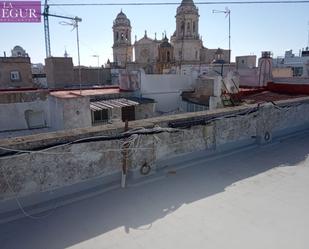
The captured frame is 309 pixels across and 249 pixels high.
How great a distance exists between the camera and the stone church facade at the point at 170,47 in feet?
137

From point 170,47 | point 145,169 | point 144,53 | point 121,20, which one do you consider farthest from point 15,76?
point 144,53

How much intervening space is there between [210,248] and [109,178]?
1.89 metres

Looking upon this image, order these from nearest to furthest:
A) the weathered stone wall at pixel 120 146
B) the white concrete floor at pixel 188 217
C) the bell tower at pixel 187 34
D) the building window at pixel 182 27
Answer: the white concrete floor at pixel 188 217 → the weathered stone wall at pixel 120 146 → the bell tower at pixel 187 34 → the building window at pixel 182 27

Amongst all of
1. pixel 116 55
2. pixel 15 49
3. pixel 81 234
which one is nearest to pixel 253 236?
pixel 81 234

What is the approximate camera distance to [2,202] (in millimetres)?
3484

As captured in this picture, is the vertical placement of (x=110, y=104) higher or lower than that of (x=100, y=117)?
higher

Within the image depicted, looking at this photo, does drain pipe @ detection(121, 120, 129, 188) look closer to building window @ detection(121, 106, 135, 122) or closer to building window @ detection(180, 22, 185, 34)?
building window @ detection(121, 106, 135, 122)

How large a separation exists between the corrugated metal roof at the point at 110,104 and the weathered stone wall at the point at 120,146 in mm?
10442

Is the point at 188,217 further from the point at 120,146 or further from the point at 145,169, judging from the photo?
the point at 120,146

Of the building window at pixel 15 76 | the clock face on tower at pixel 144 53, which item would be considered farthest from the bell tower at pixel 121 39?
the building window at pixel 15 76

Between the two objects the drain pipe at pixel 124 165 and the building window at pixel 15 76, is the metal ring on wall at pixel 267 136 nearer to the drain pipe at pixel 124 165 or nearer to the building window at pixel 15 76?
the drain pipe at pixel 124 165

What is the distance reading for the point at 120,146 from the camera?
4.24m

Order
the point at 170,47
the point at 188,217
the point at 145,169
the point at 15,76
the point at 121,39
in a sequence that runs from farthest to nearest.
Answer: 1. the point at 121,39
2. the point at 170,47
3. the point at 15,76
4. the point at 145,169
5. the point at 188,217

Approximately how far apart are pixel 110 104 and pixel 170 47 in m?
27.6
